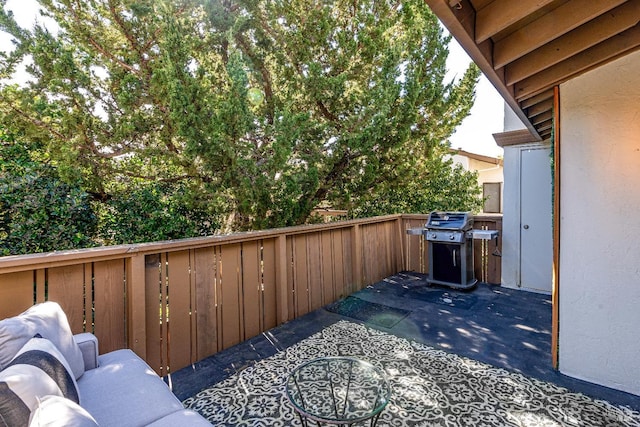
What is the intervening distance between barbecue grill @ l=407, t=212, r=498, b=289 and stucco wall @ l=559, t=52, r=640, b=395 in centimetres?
204

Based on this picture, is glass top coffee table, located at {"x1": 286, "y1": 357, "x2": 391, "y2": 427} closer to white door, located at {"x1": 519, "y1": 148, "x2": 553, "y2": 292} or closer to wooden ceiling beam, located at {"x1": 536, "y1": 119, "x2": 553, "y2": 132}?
white door, located at {"x1": 519, "y1": 148, "x2": 553, "y2": 292}

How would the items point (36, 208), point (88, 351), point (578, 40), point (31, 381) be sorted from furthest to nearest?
1. point (36, 208)
2. point (578, 40)
3. point (88, 351)
4. point (31, 381)

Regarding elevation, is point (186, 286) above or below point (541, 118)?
below

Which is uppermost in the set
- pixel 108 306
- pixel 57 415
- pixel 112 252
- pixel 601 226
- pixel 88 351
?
pixel 601 226

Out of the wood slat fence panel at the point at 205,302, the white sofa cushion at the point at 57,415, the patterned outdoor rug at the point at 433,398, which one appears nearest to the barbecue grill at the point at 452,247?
the patterned outdoor rug at the point at 433,398

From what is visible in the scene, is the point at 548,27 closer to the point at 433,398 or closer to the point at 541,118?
the point at 541,118

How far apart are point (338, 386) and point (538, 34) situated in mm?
2637

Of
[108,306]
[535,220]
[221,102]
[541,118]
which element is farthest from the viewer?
[535,220]

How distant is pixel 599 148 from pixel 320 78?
318 centimetres

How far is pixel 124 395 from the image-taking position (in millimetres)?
1506

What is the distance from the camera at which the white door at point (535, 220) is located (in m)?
4.52

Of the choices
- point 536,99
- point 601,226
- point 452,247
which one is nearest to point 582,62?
point 536,99

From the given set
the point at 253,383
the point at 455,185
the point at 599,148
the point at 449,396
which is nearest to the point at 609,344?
the point at 449,396

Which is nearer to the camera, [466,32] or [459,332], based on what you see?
[466,32]
